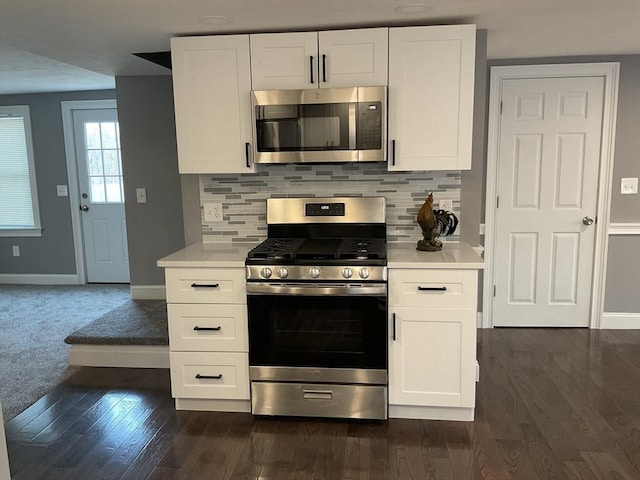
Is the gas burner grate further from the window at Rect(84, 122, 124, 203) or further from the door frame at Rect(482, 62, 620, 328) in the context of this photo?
the window at Rect(84, 122, 124, 203)

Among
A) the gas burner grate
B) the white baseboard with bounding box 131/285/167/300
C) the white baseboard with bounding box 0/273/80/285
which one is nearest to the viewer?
the gas burner grate

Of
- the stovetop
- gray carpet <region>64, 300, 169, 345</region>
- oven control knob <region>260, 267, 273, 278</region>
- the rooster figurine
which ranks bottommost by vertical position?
gray carpet <region>64, 300, 169, 345</region>

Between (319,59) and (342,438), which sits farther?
(319,59)

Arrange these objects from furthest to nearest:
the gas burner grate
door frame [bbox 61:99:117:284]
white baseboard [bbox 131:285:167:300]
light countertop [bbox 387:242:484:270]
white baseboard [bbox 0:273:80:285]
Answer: white baseboard [bbox 0:273:80:285] < door frame [bbox 61:99:117:284] < white baseboard [bbox 131:285:167:300] < the gas burner grate < light countertop [bbox 387:242:484:270]

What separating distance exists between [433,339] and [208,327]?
1.17 m

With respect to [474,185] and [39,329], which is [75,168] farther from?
[474,185]

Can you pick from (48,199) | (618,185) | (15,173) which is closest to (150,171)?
(48,199)

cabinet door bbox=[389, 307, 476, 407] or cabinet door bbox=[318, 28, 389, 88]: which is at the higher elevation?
cabinet door bbox=[318, 28, 389, 88]

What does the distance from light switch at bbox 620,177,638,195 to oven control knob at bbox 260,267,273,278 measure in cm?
288

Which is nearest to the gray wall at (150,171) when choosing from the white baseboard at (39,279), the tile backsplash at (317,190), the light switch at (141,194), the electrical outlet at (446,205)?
the light switch at (141,194)

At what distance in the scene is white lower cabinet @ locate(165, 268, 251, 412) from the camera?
104 inches

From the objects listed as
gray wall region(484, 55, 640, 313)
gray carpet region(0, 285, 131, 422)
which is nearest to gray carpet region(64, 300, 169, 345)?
gray carpet region(0, 285, 131, 422)

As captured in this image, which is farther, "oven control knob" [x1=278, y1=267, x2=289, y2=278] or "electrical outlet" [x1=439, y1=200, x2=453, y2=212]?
"electrical outlet" [x1=439, y1=200, x2=453, y2=212]

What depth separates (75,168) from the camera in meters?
5.40
